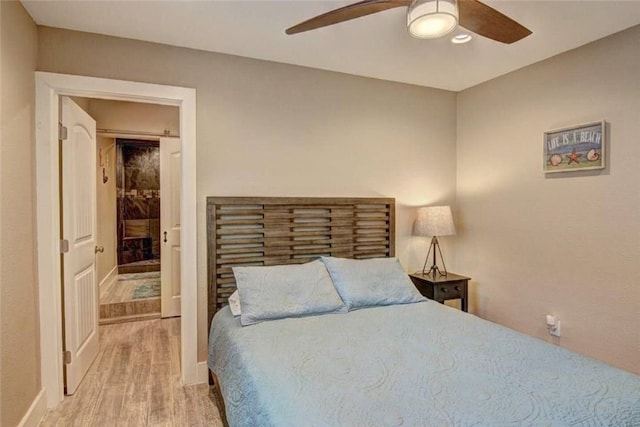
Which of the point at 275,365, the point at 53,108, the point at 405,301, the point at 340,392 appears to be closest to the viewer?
the point at 340,392

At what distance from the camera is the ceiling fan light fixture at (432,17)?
153 cm

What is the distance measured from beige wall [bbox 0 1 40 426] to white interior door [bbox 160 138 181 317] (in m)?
2.10

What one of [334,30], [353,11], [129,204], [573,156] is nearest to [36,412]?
[353,11]

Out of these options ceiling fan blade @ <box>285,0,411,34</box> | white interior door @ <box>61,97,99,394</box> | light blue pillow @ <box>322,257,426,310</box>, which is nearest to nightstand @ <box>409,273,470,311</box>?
light blue pillow @ <box>322,257,426,310</box>

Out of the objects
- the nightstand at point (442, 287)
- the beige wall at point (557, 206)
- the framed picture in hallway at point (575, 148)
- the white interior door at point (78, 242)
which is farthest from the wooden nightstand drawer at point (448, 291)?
the white interior door at point (78, 242)

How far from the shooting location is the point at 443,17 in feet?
5.14

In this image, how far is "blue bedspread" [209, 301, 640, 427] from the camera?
4.46 ft

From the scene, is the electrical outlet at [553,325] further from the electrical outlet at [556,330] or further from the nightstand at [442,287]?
the nightstand at [442,287]

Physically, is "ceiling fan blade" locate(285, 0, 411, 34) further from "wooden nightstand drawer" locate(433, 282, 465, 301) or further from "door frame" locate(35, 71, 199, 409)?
"wooden nightstand drawer" locate(433, 282, 465, 301)

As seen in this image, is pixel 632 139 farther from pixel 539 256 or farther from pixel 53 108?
pixel 53 108

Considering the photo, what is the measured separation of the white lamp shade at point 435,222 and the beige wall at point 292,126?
251 millimetres

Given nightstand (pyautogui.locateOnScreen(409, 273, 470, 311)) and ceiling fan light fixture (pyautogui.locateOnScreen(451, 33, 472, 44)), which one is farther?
nightstand (pyautogui.locateOnScreen(409, 273, 470, 311))

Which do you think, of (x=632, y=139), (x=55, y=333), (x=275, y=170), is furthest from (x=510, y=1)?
(x=55, y=333)

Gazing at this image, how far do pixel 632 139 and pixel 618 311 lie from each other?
1.14 metres
